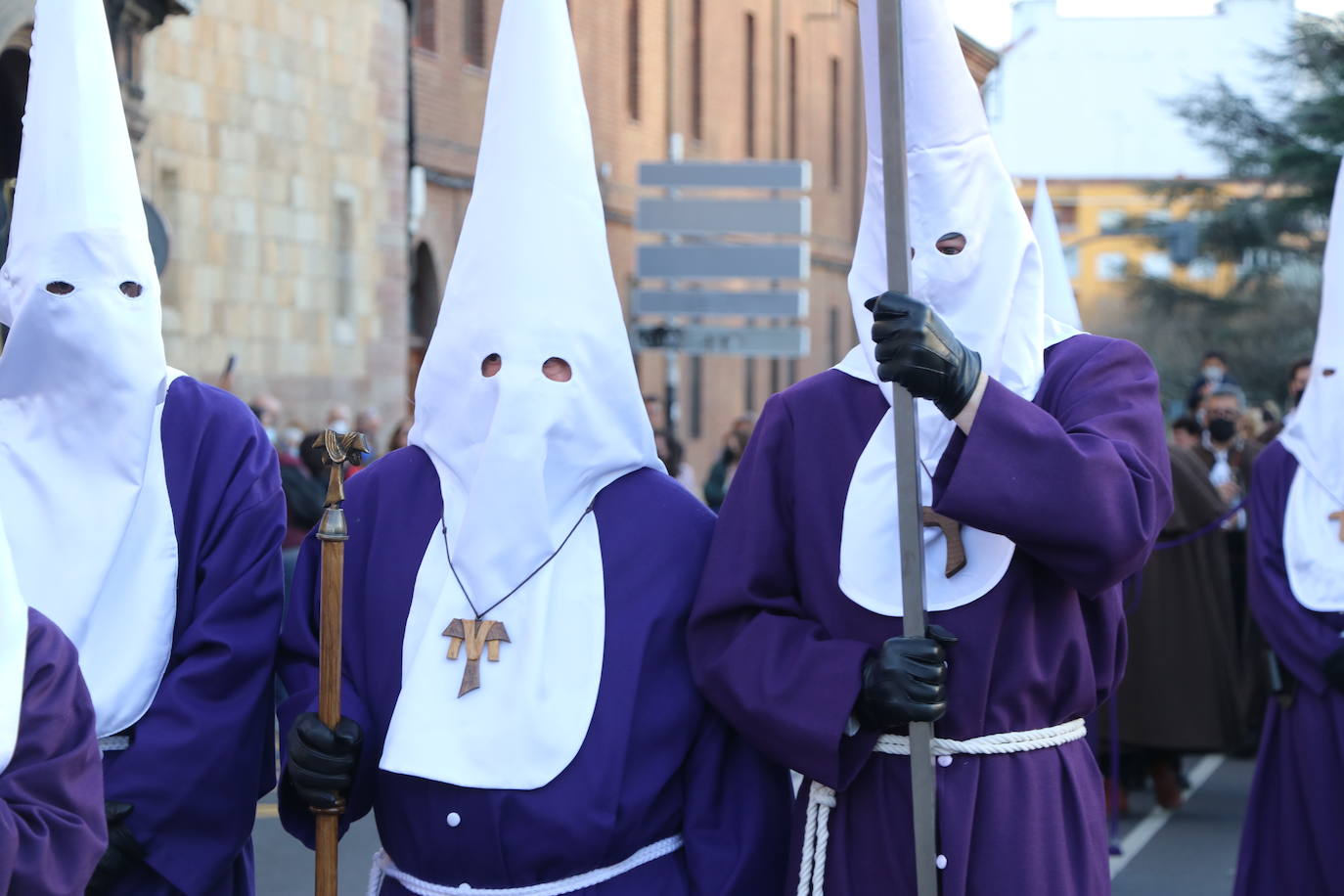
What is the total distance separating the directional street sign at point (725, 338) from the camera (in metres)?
17.6

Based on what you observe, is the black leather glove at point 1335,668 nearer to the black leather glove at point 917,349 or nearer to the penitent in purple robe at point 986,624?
the penitent in purple robe at point 986,624

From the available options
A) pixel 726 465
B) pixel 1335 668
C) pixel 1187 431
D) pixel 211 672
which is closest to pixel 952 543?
pixel 211 672

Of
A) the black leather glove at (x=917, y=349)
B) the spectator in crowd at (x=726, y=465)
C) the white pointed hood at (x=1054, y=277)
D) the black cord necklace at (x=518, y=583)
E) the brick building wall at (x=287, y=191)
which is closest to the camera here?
the black leather glove at (x=917, y=349)

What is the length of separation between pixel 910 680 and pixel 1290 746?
96.8 inches

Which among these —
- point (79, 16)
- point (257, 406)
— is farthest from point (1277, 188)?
point (79, 16)

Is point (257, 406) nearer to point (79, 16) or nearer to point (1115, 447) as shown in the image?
point (79, 16)

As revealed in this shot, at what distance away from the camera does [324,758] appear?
3941 millimetres

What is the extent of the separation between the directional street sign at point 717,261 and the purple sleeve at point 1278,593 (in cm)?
1100

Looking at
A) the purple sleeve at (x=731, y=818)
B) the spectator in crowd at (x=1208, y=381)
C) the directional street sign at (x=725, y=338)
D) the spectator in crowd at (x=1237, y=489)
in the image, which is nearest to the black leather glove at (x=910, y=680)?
the purple sleeve at (x=731, y=818)

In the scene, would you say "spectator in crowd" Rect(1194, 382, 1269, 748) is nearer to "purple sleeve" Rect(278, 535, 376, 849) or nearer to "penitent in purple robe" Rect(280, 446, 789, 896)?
"penitent in purple robe" Rect(280, 446, 789, 896)

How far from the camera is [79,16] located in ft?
15.1

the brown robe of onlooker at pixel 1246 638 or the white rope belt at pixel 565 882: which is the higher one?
the white rope belt at pixel 565 882

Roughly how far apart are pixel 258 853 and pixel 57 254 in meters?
4.59

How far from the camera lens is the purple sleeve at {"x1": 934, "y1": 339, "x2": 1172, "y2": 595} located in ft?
12.2
